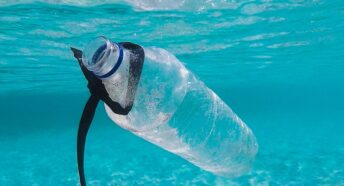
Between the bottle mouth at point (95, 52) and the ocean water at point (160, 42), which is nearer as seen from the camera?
the bottle mouth at point (95, 52)

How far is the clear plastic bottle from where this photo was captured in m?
2.31

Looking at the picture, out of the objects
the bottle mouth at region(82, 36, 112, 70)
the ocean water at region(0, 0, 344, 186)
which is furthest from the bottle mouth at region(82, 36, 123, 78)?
the ocean water at region(0, 0, 344, 186)

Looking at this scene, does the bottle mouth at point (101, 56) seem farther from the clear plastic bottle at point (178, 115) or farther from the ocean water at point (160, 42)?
the ocean water at point (160, 42)

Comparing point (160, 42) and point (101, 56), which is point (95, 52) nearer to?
point (101, 56)

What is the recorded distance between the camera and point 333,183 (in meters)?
11.0

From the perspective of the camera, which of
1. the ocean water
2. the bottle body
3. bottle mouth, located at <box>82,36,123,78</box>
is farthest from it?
the ocean water

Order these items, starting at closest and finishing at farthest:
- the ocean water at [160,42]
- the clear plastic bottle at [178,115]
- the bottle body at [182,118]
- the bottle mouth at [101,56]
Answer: the bottle mouth at [101,56] < the clear plastic bottle at [178,115] < the bottle body at [182,118] < the ocean water at [160,42]

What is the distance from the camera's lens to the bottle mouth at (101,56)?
2.19 metres

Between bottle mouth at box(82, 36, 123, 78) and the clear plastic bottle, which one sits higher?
Result: the clear plastic bottle

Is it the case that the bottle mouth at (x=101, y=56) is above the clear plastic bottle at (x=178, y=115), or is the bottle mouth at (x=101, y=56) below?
below

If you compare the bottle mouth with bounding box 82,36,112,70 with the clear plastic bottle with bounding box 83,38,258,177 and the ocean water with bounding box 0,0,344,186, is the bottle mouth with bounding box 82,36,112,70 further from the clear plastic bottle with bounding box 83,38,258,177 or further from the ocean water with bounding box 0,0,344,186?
the ocean water with bounding box 0,0,344,186

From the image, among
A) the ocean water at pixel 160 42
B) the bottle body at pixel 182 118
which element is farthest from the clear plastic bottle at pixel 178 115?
the ocean water at pixel 160 42

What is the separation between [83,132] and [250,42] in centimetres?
1808

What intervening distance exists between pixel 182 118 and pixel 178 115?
0.07 meters
